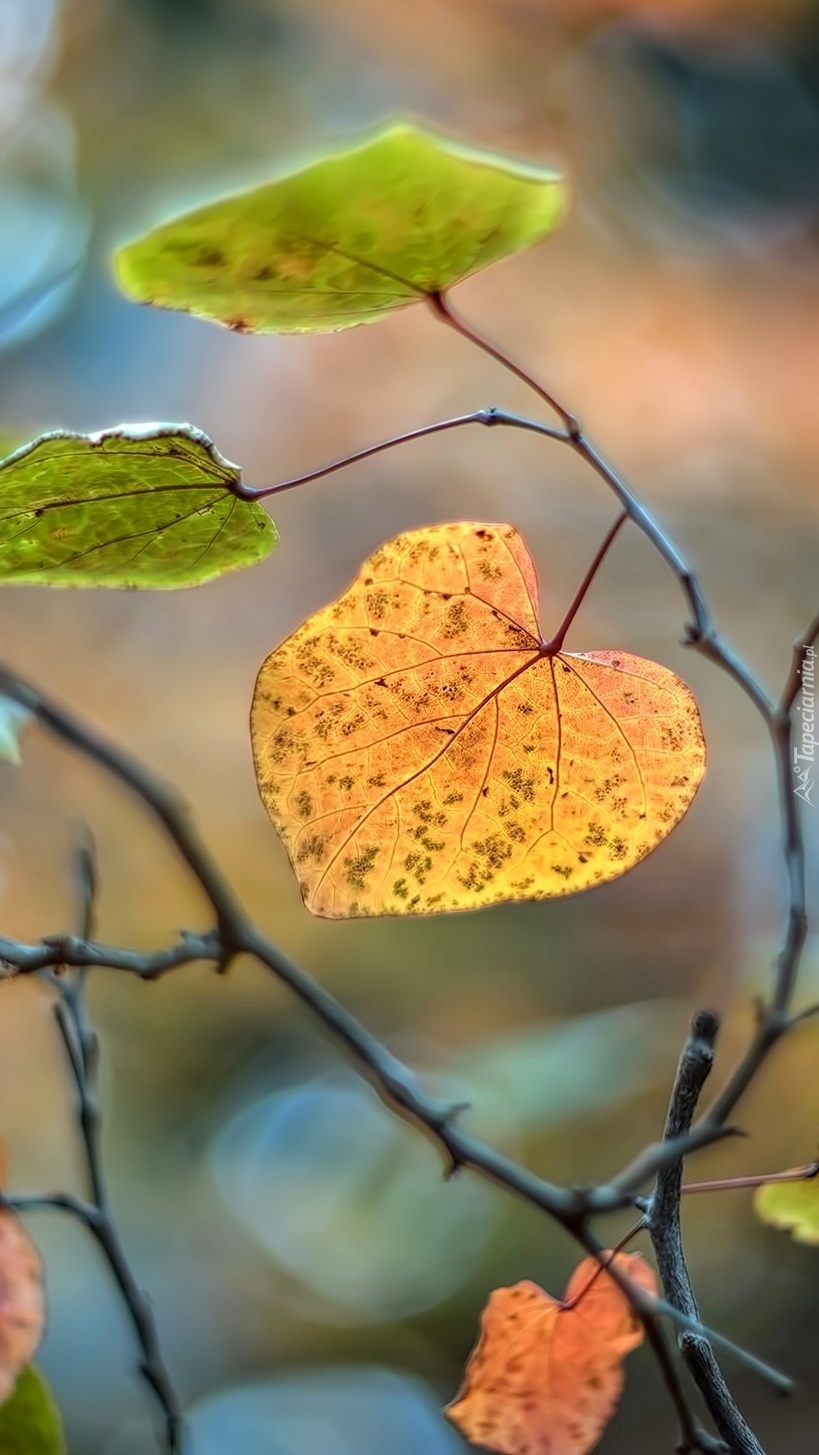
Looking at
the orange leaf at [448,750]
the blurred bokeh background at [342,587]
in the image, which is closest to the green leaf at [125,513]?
the orange leaf at [448,750]

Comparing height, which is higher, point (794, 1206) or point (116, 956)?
point (116, 956)

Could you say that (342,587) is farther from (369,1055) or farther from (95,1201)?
(369,1055)

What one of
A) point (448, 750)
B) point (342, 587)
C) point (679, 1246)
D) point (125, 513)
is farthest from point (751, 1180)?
point (342, 587)

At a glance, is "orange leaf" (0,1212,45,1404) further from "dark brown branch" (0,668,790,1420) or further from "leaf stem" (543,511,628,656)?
"leaf stem" (543,511,628,656)

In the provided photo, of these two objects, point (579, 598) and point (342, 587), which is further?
point (342, 587)

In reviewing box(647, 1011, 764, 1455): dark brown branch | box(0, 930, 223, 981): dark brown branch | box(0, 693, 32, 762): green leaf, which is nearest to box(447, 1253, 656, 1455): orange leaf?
box(647, 1011, 764, 1455): dark brown branch

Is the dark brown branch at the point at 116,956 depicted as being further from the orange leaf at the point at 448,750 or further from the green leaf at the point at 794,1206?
the green leaf at the point at 794,1206
